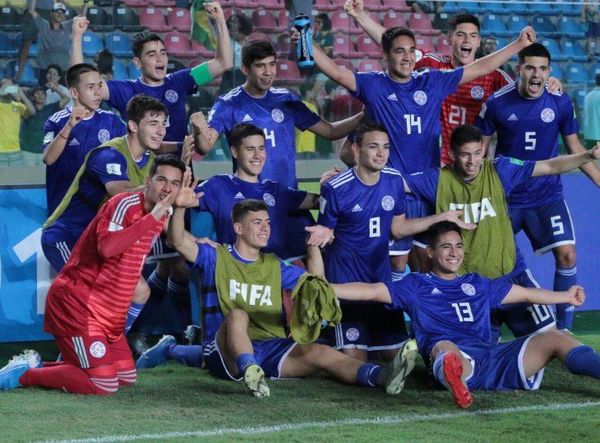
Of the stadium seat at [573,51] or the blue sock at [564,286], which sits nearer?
the blue sock at [564,286]

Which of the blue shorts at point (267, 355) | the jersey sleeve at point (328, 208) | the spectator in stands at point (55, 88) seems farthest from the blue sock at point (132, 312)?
the spectator in stands at point (55, 88)

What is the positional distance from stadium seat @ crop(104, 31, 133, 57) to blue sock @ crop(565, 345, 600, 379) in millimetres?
5088

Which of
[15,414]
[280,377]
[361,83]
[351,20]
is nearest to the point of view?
[15,414]

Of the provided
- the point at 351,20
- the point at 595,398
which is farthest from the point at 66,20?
the point at 595,398

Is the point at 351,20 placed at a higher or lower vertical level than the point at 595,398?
higher

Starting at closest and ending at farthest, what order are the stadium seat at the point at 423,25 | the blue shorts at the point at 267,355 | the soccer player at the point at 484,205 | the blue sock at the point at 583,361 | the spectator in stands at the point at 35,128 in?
the blue sock at the point at 583,361, the blue shorts at the point at 267,355, the soccer player at the point at 484,205, the spectator in stands at the point at 35,128, the stadium seat at the point at 423,25

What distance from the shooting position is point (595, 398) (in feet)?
Result: 19.3

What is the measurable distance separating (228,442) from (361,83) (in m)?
2.87

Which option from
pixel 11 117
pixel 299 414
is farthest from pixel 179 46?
pixel 299 414

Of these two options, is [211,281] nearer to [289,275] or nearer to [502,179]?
[289,275]

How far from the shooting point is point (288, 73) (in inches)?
405

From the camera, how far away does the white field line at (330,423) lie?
5039mm

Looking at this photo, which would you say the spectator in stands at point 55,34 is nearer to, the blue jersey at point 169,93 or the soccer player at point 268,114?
the blue jersey at point 169,93

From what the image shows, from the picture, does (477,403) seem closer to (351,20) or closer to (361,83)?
(361,83)
